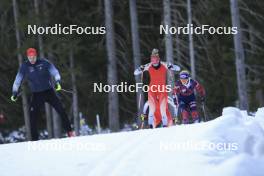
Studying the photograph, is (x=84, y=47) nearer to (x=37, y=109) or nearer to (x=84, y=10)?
(x=84, y=10)

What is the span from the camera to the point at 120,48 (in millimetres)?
29938

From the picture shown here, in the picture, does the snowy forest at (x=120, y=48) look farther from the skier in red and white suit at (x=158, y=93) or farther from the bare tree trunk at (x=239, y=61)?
the skier in red and white suit at (x=158, y=93)

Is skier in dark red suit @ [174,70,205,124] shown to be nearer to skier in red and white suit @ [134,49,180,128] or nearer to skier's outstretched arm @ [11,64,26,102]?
skier in red and white suit @ [134,49,180,128]

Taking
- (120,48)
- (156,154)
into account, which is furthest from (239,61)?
(156,154)

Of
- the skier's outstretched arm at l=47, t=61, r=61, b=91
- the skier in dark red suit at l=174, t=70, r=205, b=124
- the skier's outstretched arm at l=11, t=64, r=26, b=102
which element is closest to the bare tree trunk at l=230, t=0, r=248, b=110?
the skier in dark red suit at l=174, t=70, r=205, b=124

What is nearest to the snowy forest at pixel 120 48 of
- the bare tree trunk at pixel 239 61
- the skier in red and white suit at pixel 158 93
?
the bare tree trunk at pixel 239 61

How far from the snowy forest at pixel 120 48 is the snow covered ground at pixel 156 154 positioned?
1485cm

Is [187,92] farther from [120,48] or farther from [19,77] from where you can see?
[120,48]

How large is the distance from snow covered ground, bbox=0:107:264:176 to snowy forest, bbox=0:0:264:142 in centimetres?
1485

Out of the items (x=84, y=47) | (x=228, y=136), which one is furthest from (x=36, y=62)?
(x=84, y=47)

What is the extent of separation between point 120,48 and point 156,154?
22628 millimetres

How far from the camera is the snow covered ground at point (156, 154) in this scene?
6.72 m

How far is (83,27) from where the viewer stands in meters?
27.5

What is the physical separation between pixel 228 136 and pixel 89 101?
22.7 metres
